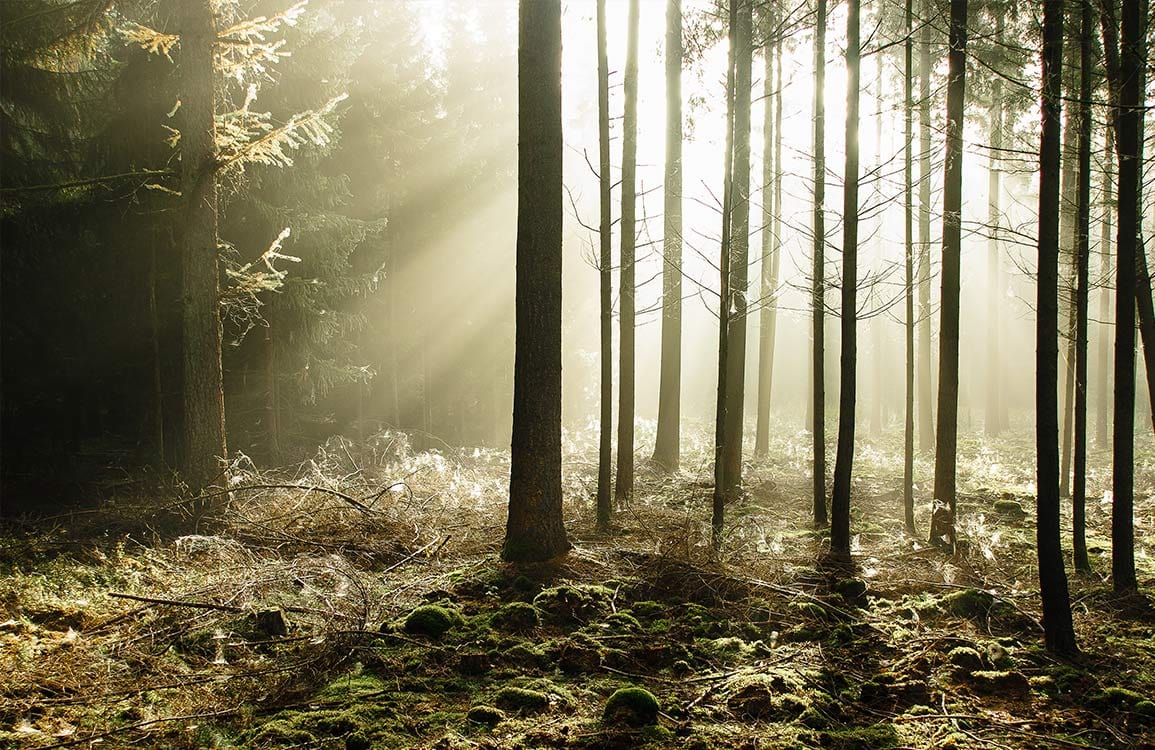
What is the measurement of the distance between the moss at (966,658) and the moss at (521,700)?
310cm

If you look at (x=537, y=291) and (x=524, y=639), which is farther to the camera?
(x=537, y=291)

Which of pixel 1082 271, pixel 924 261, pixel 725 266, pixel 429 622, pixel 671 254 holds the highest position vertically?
pixel 924 261

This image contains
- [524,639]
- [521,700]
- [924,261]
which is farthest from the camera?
[924,261]

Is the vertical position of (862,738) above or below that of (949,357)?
below

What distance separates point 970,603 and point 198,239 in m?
9.94

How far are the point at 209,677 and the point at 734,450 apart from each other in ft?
30.0

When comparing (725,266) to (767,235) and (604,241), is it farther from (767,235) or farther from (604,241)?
(767,235)

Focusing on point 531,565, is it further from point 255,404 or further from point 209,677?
point 255,404

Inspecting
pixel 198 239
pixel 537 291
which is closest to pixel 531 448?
pixel 537 291

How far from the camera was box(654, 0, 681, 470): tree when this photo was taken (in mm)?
13609

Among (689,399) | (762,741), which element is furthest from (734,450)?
(689,399)

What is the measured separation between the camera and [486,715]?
3910mm

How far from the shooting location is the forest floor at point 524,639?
383 centimetres

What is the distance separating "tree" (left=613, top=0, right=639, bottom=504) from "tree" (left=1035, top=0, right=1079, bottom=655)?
5827 millimetres
